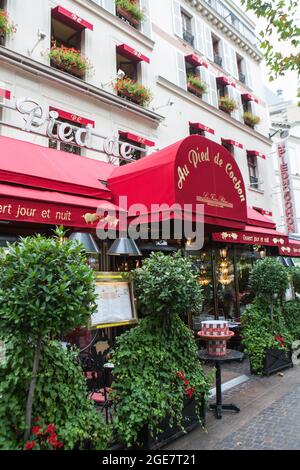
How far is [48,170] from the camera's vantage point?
643cm

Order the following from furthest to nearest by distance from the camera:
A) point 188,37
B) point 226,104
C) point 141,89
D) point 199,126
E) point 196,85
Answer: point 226,104 < point 188,37 < point 196,85 < point 199,126 < point 141,89

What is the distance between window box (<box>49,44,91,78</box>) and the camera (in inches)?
356

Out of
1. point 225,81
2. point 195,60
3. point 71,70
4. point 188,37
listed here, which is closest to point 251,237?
point 71,70

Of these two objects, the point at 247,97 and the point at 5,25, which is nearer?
the point at 5,25

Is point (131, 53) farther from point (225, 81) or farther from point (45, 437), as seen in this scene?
point (45, 437)

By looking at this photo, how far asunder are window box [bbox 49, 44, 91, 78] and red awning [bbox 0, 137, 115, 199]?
2951 mm

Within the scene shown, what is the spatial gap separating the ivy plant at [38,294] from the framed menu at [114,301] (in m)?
1.29

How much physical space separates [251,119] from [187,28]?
4939 millimetres

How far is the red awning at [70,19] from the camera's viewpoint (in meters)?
9.42

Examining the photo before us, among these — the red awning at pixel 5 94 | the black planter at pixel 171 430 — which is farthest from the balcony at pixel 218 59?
the black planter at pixel 171 430

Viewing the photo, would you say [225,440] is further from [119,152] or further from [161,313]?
[119,152]

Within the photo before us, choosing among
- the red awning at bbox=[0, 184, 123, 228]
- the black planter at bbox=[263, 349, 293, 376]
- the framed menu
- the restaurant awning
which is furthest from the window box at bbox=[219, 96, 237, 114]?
the framed menu

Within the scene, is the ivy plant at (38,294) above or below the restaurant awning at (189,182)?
below

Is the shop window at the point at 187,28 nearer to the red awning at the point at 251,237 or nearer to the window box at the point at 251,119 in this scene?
the window box at the point at 251,119
